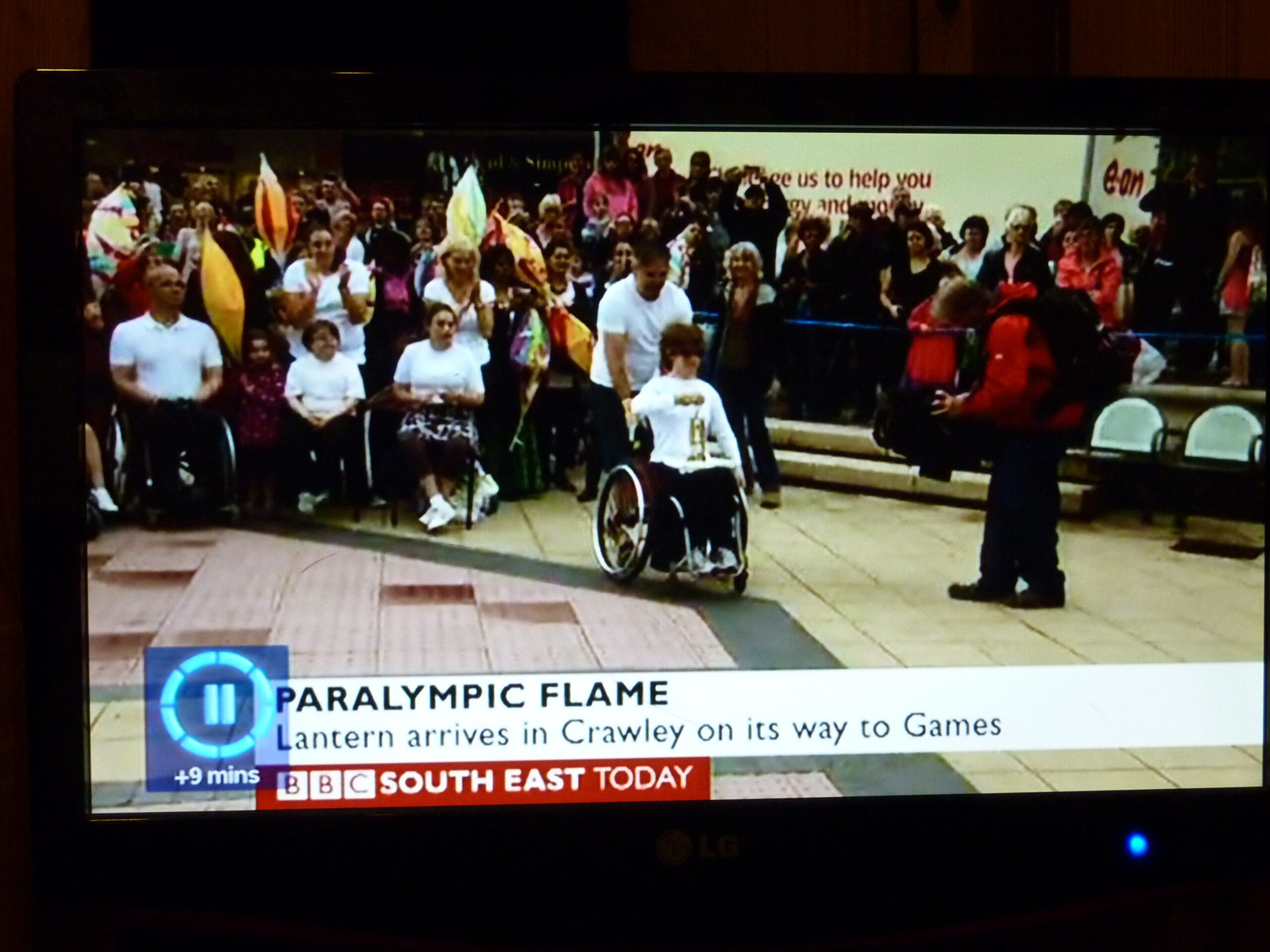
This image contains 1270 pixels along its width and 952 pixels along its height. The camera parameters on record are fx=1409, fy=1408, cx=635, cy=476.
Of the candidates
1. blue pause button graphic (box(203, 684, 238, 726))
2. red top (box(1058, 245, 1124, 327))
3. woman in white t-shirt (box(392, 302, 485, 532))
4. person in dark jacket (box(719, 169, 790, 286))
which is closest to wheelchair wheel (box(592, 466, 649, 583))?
woman in white t-shirt (box(392, 302, 485, 532))

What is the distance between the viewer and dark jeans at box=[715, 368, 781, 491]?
1212mm

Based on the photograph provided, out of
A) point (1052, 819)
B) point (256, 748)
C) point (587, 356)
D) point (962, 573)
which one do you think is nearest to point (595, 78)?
point (587, 356)

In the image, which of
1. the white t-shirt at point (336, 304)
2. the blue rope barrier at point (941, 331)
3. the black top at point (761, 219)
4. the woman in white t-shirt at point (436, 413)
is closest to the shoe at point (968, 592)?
the blue rope barrier at point (941, 331)

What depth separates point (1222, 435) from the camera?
1.25 meters

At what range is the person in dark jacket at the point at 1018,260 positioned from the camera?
1.22 metres

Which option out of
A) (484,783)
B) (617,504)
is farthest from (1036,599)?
(484,783)

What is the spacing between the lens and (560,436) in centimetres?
121

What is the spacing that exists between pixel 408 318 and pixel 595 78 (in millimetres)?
258

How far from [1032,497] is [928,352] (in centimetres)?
16

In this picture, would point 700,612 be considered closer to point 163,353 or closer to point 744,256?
point 744,256

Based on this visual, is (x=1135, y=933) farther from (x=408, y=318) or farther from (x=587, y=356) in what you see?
(x=408, y=318)

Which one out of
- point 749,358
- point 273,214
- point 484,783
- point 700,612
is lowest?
point 484,783

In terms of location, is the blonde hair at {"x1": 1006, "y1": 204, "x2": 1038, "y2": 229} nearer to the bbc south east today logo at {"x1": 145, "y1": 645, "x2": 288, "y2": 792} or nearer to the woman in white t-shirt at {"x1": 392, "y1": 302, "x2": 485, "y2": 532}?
the woman in white t-shirt at {"x1": 392, "y1": 302, "x2": 485, "y2": 532}

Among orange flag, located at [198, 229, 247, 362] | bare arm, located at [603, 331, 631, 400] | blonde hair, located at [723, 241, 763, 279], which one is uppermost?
blonde hair, located at [723, 241, 763, 279]
